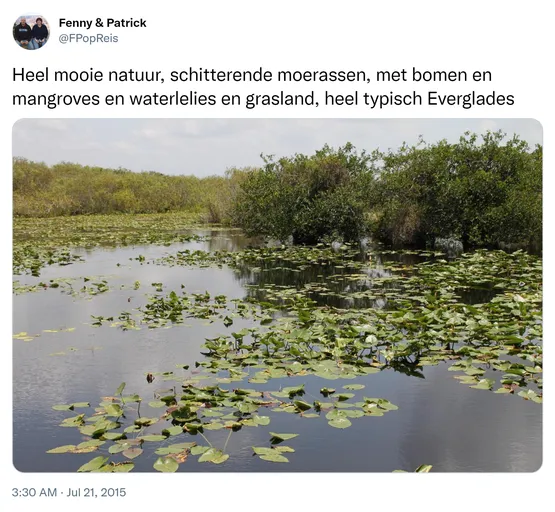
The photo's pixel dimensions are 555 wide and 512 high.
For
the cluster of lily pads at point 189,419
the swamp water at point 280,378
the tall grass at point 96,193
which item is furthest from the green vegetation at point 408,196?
the tall grass at point 96,193

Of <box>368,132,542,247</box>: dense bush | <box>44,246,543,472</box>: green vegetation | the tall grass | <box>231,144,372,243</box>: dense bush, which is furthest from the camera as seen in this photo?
the tall grass

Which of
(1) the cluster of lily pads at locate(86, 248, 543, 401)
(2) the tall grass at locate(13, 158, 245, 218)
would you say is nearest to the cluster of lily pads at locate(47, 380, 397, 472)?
(1) the cluster of lily pads at locate(86, 248, 543, 401)

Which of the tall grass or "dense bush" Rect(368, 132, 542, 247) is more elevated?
the tall grass

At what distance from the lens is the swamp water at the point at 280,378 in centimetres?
343

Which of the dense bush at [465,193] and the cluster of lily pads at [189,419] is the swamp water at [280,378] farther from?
the dense bush at [465,193]

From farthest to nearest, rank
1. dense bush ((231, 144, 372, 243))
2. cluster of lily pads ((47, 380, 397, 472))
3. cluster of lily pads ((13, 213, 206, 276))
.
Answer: dense bush ((231, 144, 372, 243)) → cluster of lily pads ((13, 213, 206, 276)) → cluster of lily pads ((47, 380, 397, 472))

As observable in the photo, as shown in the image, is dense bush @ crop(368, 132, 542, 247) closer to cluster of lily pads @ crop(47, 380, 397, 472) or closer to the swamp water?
the swamp water
